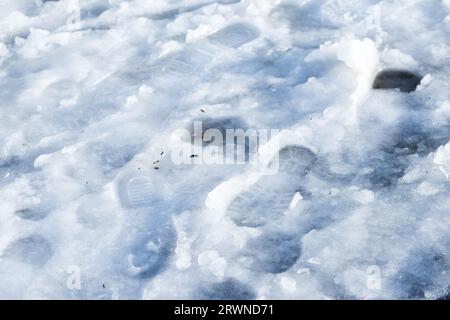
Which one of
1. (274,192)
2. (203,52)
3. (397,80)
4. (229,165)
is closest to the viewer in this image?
(274,192)

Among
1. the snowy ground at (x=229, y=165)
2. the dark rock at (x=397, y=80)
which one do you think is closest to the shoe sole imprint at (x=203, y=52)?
the snowy ground at (x=229, y=165)

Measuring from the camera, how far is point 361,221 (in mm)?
1967

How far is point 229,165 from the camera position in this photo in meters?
2.30

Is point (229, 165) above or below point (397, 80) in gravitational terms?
below

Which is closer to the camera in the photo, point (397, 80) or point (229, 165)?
point (229, 165)

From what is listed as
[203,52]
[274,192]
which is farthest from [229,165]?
[203,52]

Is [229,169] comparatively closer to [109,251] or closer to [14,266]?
[109,251]

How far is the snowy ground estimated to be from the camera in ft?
6.17

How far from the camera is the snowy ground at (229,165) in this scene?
1.88 m

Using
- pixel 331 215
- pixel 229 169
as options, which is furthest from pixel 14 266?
pixel 331 215

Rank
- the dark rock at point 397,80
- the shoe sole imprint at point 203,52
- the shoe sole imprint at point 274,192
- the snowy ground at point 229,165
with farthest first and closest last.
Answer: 1. the shoe sole imprint at point 203,52
2. the dark rock at point 397,80
3. the shoe sole imprint at point 274,192
4. the snowy ground at point 229,165

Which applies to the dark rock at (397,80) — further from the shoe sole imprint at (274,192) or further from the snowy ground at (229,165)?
the shoe sole imprint at (274,192)

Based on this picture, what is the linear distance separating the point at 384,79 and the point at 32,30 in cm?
230

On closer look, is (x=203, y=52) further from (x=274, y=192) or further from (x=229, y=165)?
(x=274, y=192)
